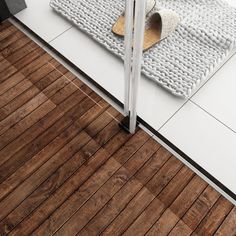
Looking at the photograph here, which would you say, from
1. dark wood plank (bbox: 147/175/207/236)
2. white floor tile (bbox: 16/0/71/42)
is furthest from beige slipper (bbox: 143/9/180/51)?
dark wood plank (bbox: 147/175/207/236)

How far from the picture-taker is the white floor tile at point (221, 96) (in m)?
1.39

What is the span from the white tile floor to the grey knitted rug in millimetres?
46

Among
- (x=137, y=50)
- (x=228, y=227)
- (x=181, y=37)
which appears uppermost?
(x=137, y=50)

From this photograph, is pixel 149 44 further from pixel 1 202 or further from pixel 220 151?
pixel 1 202

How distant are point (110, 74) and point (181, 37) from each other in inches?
15.7

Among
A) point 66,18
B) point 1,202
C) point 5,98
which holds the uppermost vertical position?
point 66,18

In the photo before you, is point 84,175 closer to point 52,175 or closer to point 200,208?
point 52,175

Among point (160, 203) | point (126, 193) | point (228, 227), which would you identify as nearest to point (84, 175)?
point (126, 193)

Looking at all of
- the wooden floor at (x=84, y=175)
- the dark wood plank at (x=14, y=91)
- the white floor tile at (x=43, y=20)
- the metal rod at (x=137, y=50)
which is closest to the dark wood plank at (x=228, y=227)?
the wooden floor at (x=84, y=175)

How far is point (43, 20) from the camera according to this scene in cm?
167

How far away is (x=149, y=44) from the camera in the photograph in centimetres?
152

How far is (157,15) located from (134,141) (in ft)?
2.04

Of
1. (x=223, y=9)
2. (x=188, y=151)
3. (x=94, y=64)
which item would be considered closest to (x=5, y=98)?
(x=94, y=64)

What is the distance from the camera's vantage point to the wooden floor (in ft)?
3.78
